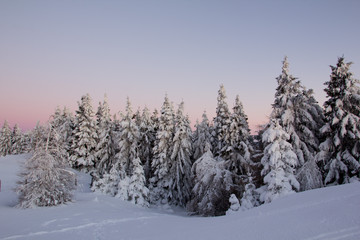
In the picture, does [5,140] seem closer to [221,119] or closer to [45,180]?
[45,180]

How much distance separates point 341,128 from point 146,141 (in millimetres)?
27210

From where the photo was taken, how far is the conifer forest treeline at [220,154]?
17516 millimetres

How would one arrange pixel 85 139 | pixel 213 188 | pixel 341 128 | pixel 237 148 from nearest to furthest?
1. pixel 341 128
2. pixel 213 188
3. pixel 237 148
4. pixel 85 139

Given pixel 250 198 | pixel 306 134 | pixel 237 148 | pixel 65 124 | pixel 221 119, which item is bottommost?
pixel 250 198

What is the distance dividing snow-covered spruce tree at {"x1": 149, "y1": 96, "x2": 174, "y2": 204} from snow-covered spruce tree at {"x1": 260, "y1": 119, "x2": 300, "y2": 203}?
19.9m

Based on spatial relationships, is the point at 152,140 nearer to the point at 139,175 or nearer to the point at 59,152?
the point at 139,175

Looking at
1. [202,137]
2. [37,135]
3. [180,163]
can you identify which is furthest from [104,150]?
[37,135]

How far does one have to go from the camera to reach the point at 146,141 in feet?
128

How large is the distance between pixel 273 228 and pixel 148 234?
17.4 ft

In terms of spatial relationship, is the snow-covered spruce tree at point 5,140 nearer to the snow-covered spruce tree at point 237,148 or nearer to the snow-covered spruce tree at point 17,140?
the snow-covered spruce tree at point 17,140

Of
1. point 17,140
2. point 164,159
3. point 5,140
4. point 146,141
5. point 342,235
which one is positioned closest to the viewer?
point 342,235

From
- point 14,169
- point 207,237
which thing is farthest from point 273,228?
point 14,169

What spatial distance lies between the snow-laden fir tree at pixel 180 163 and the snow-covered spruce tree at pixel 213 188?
9326 mm

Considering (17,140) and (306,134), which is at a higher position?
(17,140)
